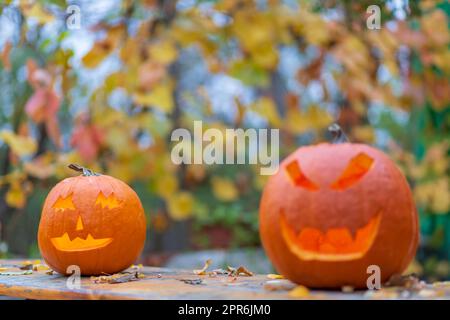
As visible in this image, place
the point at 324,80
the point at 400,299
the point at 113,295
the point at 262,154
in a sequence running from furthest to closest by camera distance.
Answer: the point at 262,154 < the point at 324,80 < the point at 113,295 < the point at 400,299

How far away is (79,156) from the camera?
123 inches

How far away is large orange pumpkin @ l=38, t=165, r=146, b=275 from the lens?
164 cm

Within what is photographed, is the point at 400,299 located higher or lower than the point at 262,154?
lower

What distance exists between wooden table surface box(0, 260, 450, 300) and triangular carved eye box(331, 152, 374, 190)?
232mm

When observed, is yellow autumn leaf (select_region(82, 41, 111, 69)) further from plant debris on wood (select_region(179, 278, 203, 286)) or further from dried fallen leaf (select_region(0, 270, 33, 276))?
plant debris on wood (select_region(179, 278, 203, 286))

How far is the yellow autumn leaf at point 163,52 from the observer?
3.09 m

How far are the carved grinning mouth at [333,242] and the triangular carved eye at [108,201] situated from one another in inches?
22.3

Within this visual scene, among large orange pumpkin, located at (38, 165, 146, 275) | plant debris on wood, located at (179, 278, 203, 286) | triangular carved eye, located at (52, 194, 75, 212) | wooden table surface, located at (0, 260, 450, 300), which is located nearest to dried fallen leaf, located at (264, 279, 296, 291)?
wooden table surface, located at (0, 260, 450, 300)

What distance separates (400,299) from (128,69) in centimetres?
243
